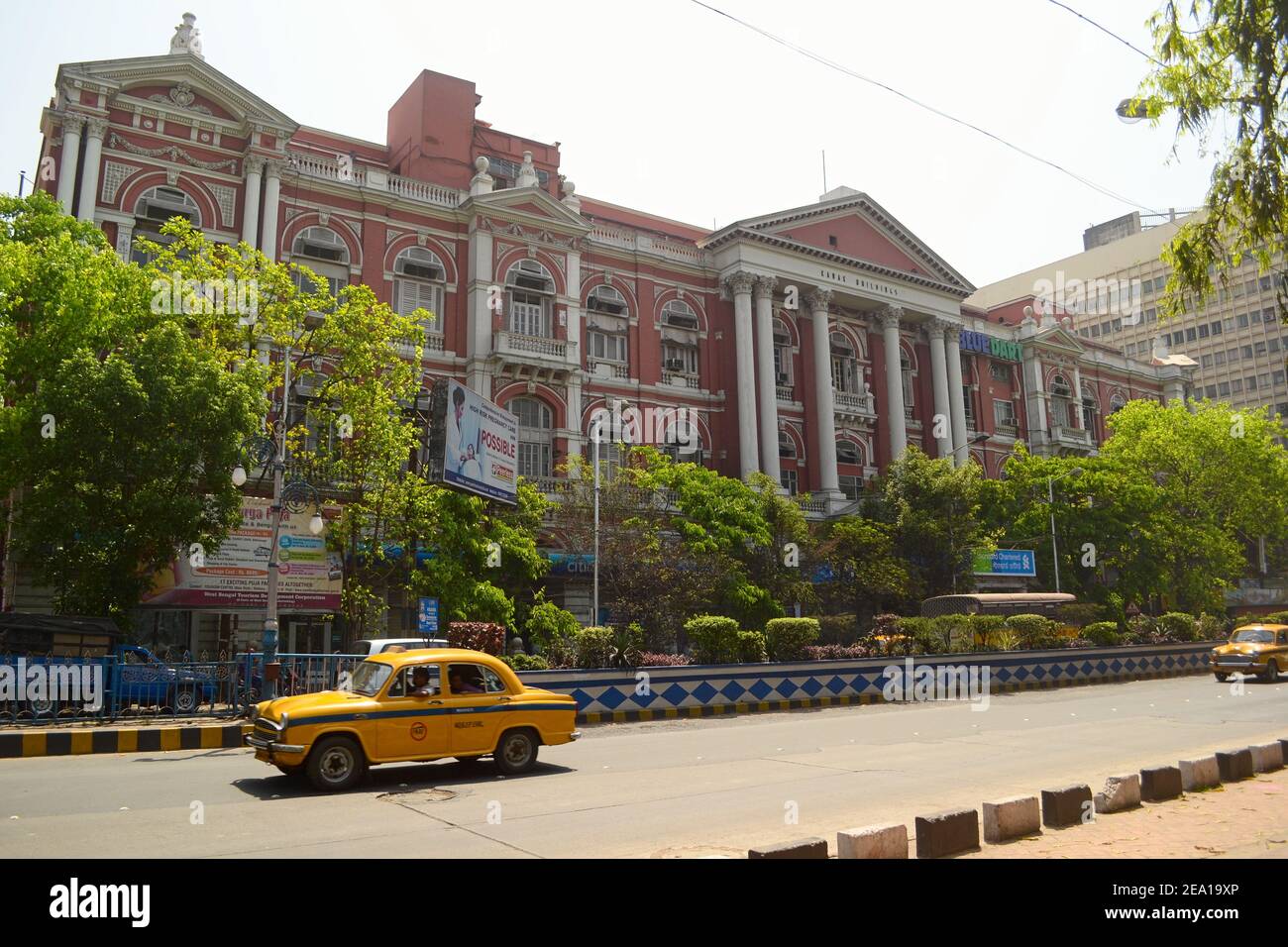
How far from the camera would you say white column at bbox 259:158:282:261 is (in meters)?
30.8

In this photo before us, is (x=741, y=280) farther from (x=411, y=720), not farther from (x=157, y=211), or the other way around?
(x=411, y=720)

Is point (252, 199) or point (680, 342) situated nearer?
point (252, 199)

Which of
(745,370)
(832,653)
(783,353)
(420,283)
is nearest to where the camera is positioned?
(832,653)

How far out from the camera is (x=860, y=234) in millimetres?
45656

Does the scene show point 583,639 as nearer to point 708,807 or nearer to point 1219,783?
point 708,807

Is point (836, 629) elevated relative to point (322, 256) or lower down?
lower down

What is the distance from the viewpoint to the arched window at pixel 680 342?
1580 inches

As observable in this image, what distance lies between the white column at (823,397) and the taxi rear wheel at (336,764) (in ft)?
104

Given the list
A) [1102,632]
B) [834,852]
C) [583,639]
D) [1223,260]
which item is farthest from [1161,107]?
[1102,632]

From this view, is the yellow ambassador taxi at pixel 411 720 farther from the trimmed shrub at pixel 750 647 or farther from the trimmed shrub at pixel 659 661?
the trimmed shrub at pixel 750 647

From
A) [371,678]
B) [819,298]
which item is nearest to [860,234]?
[819,298]

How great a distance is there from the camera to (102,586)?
21250 millimetres

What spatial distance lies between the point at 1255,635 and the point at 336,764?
2720cm

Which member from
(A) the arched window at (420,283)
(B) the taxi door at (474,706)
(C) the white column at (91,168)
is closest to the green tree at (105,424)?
(C) the white column at (91,168)
